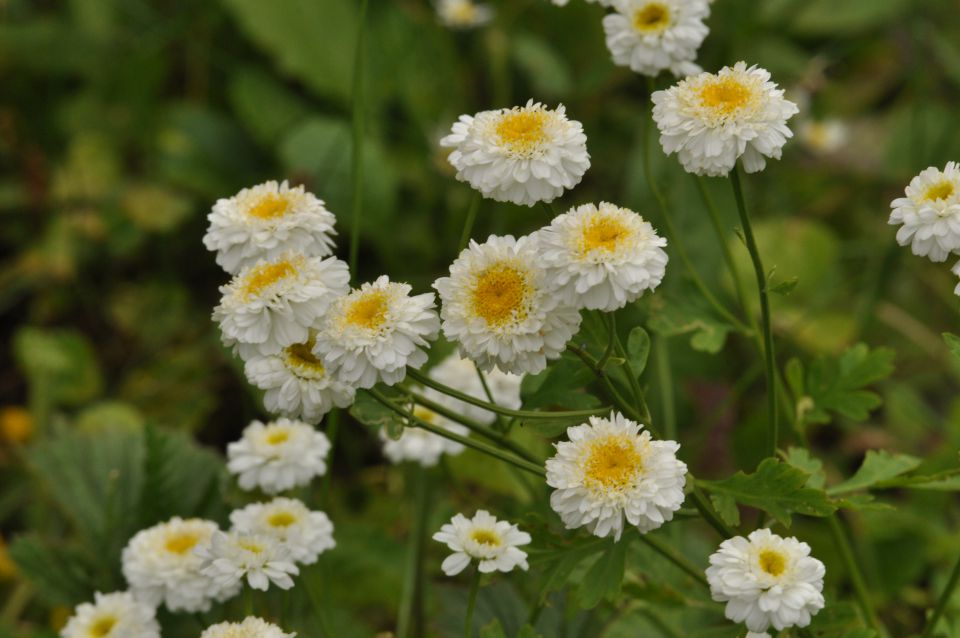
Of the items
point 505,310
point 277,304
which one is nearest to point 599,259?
point 505,310

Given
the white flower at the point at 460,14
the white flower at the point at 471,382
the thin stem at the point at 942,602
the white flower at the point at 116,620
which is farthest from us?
the white flower at the point at 460,14

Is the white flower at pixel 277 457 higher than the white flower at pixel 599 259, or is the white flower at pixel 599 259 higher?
the white flower at pixel 277 457

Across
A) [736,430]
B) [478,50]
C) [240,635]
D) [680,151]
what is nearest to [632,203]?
[736,430]

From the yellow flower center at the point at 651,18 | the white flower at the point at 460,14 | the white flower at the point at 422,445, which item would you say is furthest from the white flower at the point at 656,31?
the white flower at the point at 460,14

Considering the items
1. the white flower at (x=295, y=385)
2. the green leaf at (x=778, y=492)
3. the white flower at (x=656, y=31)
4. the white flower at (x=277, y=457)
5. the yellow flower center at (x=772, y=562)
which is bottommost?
the yellow flower center at (x=772, y=562)

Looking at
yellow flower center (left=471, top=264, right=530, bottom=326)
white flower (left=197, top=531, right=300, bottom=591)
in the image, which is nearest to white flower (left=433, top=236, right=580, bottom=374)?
yellow flower center (left=471, top=264, right=530, bottom=326)

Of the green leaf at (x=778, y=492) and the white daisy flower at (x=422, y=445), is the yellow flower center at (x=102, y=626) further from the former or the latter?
the green leaf at (x=778, y=492)

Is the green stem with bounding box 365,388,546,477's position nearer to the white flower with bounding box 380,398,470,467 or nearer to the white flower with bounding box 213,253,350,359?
the white flower with bounding box 213,253,350,359

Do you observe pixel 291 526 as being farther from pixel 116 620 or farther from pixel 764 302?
pixel 764 302
